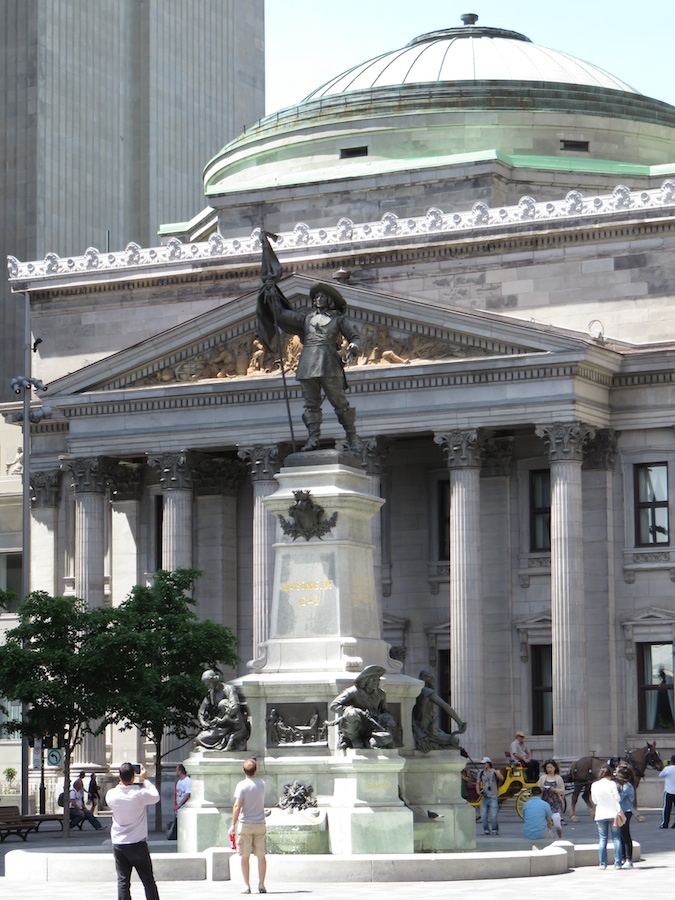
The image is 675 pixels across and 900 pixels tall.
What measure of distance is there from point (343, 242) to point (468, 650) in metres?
14.6

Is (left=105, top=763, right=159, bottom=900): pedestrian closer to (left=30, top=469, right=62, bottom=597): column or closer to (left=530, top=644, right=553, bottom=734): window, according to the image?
(left=530, top=644, right=553, bottom=734): window

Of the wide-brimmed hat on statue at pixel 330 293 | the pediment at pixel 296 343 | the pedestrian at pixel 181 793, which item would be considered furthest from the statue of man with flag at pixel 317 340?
the pediment at pixel 296 343

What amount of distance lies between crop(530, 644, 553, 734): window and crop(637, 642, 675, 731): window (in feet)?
8.97

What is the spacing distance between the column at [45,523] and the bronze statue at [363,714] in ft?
139

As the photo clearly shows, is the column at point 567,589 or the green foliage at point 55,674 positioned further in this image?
the column at point 567,589

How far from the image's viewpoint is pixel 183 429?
6875 centimetres

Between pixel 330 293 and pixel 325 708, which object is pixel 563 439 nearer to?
pixel 330 293

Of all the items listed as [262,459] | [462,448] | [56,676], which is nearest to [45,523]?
[262,459]

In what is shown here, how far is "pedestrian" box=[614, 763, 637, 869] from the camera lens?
36250mm

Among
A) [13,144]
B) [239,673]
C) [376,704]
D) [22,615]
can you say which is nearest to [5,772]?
[239,673]

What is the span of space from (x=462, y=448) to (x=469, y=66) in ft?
70.0

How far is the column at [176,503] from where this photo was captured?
6856 cm

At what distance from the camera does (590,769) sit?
57.5m

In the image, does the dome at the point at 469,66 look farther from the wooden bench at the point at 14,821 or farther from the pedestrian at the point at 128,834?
the pedestrian at the point at 128,834
